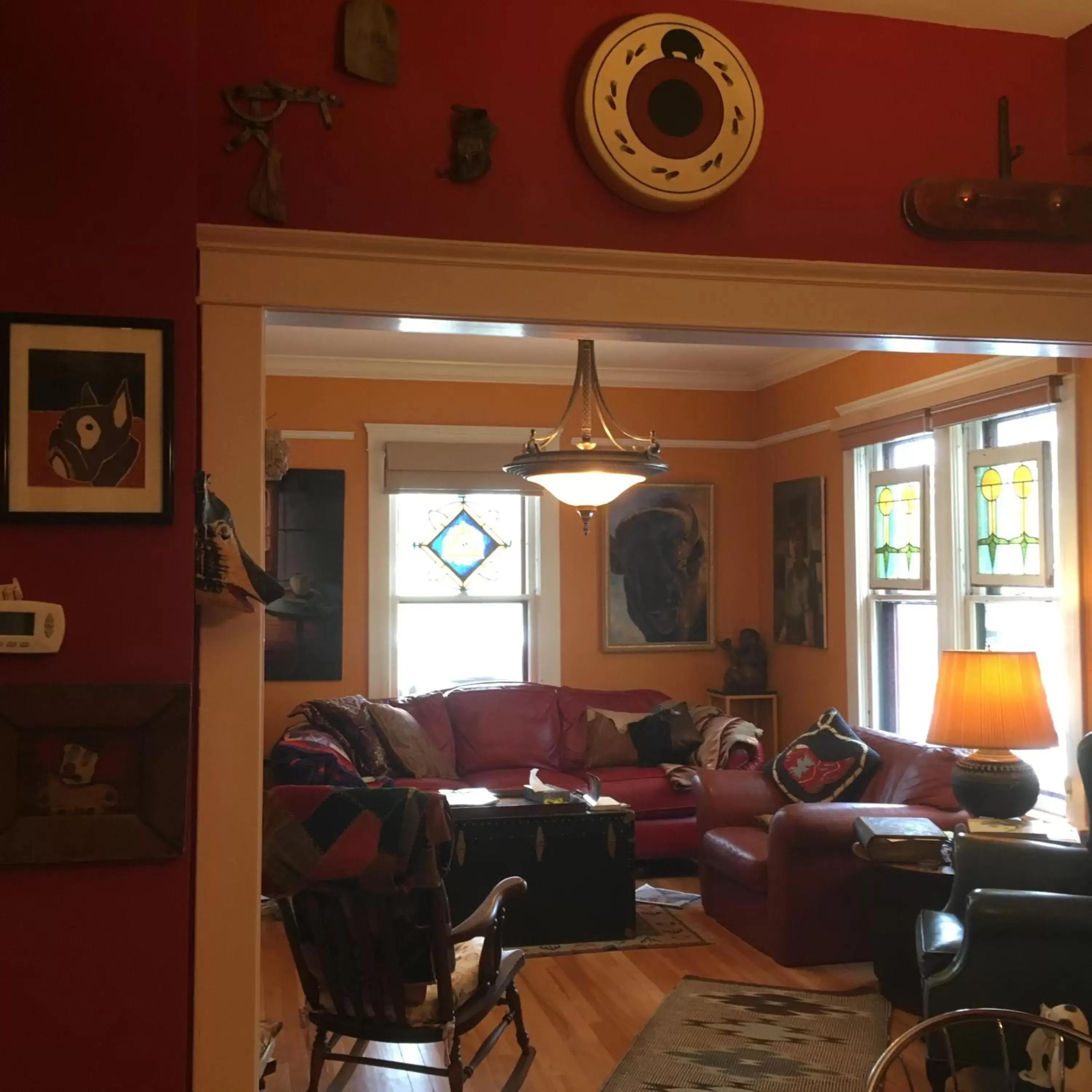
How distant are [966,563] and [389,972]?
11.1ft

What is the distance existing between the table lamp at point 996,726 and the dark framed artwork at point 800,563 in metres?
2.22

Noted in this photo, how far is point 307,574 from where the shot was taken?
679cm

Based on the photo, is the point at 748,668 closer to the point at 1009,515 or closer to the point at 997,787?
the point at 1009,515

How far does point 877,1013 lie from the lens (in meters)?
4.21

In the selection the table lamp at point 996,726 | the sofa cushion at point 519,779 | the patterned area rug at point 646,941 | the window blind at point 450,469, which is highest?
the window blind at point 450,469

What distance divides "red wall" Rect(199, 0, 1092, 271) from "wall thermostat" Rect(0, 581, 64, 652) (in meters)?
0.92

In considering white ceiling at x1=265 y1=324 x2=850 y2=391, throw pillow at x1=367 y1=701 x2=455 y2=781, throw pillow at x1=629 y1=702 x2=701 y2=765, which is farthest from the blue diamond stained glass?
throw pillow at x1=629 y1=702 x2=701 y2=765

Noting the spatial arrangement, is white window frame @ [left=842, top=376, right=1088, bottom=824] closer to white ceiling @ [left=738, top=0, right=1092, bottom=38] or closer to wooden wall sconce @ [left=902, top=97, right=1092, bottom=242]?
wooden wall sconce @ [left=902, top=97, right=1092, bottom=242]

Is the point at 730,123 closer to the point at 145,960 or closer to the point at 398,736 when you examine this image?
the point at 145,960

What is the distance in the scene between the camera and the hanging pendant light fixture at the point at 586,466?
4738 millimetres

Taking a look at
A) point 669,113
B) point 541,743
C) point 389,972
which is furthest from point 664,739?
point 669,113

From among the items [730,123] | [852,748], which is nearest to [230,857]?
[730,123]

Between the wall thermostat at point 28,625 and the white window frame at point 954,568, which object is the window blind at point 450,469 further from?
the wall thermostat at point 28,625

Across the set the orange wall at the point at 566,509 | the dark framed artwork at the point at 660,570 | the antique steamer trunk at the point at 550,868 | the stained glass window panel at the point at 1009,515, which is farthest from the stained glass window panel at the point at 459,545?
the stained glass window panel at the point at 1009,515
